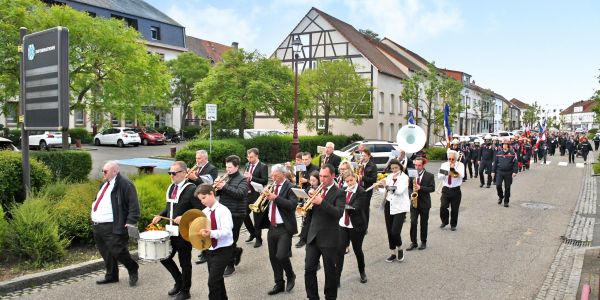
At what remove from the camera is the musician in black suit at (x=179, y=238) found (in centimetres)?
670

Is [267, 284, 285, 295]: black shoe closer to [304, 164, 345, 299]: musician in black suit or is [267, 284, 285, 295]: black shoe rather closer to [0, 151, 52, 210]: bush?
[304, 164, 345, 299]: musician in black suit

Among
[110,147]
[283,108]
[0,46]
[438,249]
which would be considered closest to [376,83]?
[283,108]

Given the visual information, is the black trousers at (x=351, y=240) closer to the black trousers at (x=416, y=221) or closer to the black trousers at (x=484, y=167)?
the black trousers at (x=416, y=221)

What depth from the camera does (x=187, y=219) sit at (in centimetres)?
562

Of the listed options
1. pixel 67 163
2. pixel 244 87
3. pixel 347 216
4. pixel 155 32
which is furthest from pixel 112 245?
pixel 155 32

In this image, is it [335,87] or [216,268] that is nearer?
[216,268]

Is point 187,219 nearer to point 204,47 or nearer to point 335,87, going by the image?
point 335,87

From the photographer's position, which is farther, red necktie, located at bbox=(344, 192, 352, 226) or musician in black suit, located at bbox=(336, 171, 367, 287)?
red necktie, located at bbox=(344, 192, 352, 226)

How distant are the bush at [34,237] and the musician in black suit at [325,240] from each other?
4.32m

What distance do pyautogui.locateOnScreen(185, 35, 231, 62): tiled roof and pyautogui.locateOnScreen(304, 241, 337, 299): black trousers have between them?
173ft

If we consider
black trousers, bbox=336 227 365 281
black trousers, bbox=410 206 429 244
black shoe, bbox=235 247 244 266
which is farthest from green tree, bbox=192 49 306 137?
black trousers, bbox=336 227 365 281

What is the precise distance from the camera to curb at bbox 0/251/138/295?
6992 millimetres

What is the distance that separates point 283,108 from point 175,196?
62.5ft

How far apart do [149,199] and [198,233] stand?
4.77 m
